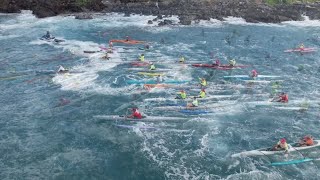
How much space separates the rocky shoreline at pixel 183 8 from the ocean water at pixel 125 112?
10370 mm

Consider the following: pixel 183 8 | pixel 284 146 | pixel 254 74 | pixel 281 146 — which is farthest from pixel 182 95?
pixel 183 8

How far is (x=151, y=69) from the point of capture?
4041 cm

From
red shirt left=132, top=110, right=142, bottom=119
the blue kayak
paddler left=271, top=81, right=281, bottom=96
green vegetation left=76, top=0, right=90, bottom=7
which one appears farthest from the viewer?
green vegetation left=76, top=0, right=90, bottom=7

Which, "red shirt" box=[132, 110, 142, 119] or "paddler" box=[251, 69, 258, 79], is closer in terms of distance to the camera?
"red shirt" box=[132, 110, 142, 119]

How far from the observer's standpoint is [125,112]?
31.2 m

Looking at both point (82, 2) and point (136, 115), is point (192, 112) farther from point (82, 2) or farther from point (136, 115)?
point (82, 2)

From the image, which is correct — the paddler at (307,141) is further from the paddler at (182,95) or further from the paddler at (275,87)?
the paddler at (182,95)

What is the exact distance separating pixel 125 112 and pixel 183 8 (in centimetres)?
4052

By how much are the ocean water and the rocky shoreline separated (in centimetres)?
1037

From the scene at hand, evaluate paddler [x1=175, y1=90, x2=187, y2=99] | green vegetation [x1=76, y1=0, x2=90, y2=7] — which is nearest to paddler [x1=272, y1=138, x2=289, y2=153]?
paddler [x1=175, y1=90, x2=187, y2=99]

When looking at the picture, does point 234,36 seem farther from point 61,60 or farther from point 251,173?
point 251,173

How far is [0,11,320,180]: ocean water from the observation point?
24.3 meters

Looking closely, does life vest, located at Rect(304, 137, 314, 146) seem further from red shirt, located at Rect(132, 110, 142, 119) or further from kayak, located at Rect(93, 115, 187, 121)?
red shirt, located at Rect(132, 110, 142, 119)

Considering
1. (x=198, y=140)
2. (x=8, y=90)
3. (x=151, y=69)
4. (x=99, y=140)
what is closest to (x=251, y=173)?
(x=198, y=140)
